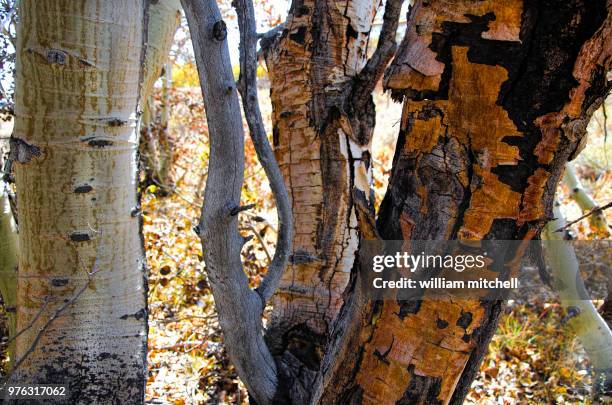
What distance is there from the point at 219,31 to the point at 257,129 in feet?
0.98

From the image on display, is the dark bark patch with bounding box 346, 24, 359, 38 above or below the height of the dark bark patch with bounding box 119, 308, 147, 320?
above

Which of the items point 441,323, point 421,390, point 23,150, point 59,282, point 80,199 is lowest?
point 421,390

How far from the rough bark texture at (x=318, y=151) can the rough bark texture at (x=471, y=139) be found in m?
0.73

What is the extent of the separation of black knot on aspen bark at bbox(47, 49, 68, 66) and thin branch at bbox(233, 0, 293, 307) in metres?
0.54

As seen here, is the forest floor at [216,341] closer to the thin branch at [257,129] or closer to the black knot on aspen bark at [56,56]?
the thin branch at [257,129]

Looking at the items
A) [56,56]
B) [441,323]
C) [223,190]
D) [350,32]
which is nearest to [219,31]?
[223,190]

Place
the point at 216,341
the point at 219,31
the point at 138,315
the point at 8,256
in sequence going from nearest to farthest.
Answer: the point at 219,31, the point at 138,315, the point at 8,256, the point at 216,341

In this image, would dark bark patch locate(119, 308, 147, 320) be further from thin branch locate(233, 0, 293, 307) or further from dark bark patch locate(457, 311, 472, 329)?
dark bark patch locate(457, 311, 472, 329)

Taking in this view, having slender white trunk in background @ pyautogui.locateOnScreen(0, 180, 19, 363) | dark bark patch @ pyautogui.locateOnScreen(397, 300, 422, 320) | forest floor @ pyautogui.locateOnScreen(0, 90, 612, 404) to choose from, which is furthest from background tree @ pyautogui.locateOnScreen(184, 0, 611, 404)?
slender white trunk in background @ pyautogui.locateOnScreen(0, 180, 19, 363)

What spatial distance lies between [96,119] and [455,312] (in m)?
1.21

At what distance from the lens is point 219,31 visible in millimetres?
1320

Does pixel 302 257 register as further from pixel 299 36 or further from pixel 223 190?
pixel 299 36

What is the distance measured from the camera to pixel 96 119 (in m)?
1.56

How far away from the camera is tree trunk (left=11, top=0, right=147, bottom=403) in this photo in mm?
1495
